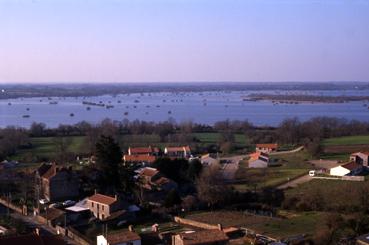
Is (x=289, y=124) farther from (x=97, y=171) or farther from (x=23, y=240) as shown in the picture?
(x=23, y=240)

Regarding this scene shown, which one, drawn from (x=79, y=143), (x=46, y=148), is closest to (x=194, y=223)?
(x=46, y=148)

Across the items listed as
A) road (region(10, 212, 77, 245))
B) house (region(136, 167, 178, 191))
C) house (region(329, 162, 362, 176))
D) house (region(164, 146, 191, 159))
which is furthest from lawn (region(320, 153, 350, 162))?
road (region(10, 212, 77, 245))

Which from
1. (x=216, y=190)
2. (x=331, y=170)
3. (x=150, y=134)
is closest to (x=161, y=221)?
(x=216, y=190)

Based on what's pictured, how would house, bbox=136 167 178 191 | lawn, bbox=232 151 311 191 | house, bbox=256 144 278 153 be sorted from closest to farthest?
house, bbox=136 167 178 191 < lawn, bbox=232 151 311 191 < house, bbox=256 144 278 153

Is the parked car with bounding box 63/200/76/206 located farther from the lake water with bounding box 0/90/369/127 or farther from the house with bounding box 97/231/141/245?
the lake water with bounding box 0/90/369/127

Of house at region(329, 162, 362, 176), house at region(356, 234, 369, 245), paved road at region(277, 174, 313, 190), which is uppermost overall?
house at region(356, 234, 369, 245)

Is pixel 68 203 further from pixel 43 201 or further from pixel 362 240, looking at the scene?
pixel 362 240
